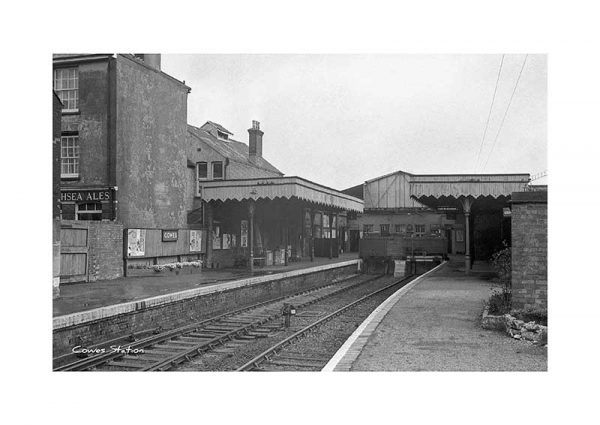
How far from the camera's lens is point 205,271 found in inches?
780

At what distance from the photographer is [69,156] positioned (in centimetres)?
1381

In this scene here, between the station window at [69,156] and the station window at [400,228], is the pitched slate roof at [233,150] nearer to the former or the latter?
the station window at [69,156]

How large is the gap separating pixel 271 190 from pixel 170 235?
14.4ft

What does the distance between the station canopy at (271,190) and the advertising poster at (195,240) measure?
172 centimetres

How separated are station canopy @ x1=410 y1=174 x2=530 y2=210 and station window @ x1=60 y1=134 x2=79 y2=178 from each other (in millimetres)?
8253

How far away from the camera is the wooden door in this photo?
42.9 ft

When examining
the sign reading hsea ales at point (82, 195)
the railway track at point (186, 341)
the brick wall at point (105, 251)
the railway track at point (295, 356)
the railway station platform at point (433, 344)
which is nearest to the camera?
the railway station platform at point (433, 344)

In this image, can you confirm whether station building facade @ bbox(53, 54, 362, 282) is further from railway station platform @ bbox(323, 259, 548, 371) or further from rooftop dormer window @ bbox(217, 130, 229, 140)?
railway station platform @ bbox(323, 259, 548, 371)

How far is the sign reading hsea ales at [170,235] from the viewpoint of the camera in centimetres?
1719

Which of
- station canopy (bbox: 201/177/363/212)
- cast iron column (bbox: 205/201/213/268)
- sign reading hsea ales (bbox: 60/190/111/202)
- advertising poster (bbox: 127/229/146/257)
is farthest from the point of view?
cast iron column (bbox: 205/201/213/268)

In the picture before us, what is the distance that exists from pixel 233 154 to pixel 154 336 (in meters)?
13.8

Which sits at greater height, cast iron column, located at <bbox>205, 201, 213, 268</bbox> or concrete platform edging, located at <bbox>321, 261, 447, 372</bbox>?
cast iron column, located at <bbox>205, 201, 213, 268</bbox>

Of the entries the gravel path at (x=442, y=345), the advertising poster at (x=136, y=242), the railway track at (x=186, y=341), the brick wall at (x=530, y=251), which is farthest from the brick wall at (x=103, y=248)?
the brick wall at (x=530, y=251)

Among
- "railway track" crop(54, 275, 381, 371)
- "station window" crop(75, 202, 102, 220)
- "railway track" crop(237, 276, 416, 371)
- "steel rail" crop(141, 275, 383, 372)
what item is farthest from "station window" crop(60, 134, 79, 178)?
"railway track" crop(237, 276, 416, 371)
